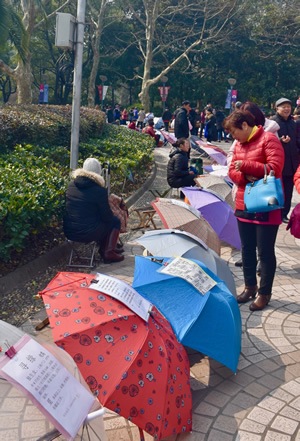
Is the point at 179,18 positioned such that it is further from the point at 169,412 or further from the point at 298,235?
the point at 169,412

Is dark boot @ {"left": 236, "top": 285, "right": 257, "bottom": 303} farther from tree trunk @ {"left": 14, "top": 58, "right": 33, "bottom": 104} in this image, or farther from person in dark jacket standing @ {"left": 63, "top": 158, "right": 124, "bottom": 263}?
tree trunk @ {"left": 14, "top": 58, "right": 33, "bottom": 104}

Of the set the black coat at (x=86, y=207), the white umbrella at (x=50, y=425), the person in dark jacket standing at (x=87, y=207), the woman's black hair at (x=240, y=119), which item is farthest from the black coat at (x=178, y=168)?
the white umbrella at (x=50, y=425)

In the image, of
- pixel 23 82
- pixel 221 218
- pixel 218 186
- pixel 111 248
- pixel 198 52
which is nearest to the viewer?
pixel 111 248

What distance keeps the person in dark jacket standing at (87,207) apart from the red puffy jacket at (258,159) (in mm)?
1563

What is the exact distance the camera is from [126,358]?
8.41 ft

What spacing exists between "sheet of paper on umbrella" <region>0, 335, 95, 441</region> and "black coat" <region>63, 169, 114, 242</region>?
368cm

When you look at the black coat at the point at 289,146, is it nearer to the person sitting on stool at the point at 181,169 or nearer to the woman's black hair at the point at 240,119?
the person sitting on stool at the point at 181,169

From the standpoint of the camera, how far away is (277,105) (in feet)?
22.1

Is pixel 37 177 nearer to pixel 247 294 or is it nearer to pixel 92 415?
pixel 247 294

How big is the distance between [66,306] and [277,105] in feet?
16.3

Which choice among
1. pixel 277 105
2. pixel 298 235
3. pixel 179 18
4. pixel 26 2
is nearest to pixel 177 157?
pixel 277 105

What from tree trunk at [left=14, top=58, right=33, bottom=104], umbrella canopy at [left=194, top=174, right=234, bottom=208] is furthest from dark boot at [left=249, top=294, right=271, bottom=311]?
tree trunk at [left=14, top=58, right=33, bottom=104]


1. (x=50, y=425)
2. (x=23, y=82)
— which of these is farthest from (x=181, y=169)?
(x=23, y=82)

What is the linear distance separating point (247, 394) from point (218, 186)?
4.61m
